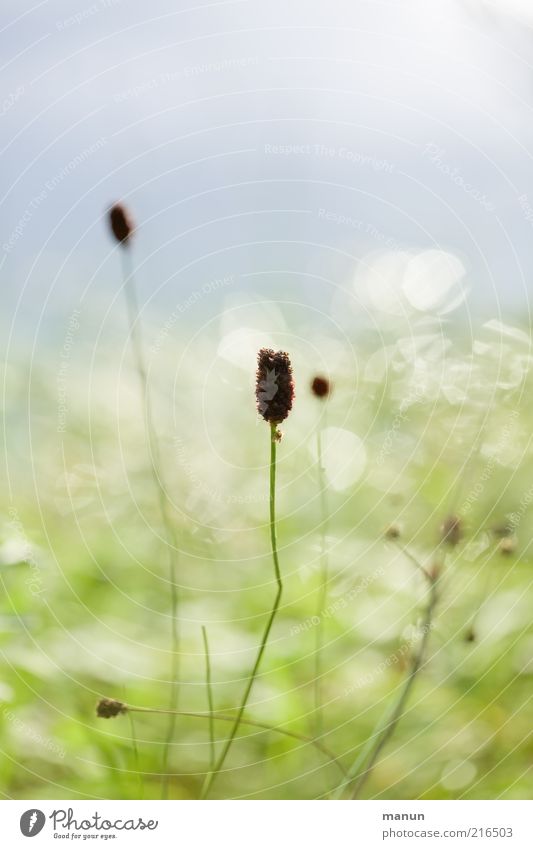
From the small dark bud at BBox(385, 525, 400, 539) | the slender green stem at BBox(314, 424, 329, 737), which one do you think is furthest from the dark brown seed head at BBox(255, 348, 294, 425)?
the small dark bud at BBox(385, 525, 400, 539)

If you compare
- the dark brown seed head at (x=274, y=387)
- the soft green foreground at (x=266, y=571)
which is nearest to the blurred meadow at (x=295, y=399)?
the soft green foreground at (x=266, y=571)

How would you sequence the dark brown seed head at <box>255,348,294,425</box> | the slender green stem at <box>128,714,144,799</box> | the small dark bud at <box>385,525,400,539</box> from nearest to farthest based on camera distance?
the dark brown seed head at <box>255,348,294,425</box> → the slender green stem at <box>128,714,144,799</box> → the small dark bud at <box>385,525,400,539</box>

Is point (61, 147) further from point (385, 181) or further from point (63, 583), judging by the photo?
point (63, 583)

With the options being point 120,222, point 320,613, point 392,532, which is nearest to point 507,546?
point 392,532

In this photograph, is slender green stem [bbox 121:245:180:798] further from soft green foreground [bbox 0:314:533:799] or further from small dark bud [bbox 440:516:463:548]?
small dark bud [bbox 440:516:463:548]

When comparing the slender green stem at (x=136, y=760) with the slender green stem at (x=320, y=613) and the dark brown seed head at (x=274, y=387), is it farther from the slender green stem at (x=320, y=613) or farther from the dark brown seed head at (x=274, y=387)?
the dark brown seed head at (x=274, y=387)

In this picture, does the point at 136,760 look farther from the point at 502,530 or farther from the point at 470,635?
the point at 502,530

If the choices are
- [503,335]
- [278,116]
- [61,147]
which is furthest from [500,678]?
[61,147]
